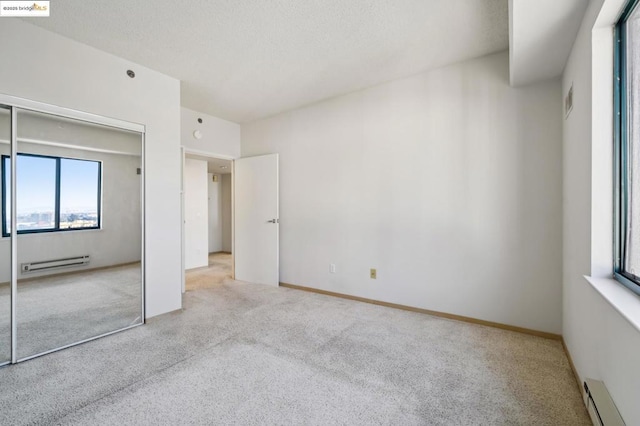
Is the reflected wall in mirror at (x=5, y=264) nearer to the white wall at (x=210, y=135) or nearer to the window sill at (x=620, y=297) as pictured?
the white wall at (x=210, y=135)

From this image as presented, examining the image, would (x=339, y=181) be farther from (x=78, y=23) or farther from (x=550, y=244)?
(x=78, y=23)

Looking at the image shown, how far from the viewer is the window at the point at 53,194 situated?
7.72 feet

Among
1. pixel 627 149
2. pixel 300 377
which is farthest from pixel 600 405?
pixel 300 377

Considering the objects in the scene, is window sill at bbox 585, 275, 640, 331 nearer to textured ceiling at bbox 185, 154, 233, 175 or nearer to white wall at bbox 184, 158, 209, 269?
textured ceiling at bbox 185, 154, 233, 175

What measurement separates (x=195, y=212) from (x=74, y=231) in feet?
10.3

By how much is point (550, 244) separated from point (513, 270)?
382 millimetres

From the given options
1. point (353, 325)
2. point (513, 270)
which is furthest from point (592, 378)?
point (353, 325)

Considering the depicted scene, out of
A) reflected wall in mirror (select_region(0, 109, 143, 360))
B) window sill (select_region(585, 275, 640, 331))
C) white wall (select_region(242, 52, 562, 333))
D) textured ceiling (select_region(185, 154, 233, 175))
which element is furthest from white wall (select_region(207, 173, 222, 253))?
window sill (select_region(585, 275, 640, 331))

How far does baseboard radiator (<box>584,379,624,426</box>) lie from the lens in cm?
129

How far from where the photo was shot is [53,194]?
2.59m

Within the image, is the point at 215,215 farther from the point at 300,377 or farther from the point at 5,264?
the point at 300,377

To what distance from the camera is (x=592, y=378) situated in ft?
5.48

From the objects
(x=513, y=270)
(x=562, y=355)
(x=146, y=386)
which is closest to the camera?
(x=146, y=386)

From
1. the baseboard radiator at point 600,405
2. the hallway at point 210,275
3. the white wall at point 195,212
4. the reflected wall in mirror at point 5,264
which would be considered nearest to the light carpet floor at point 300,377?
the baseboard radiator at point 600,405
